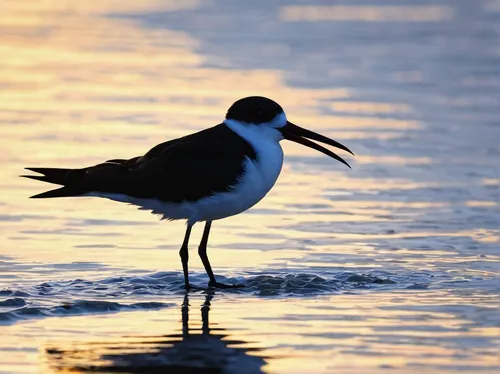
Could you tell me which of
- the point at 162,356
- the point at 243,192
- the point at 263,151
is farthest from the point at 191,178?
the point at 162,356

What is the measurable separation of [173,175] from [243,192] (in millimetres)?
485

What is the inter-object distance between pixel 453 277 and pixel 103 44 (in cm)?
1066

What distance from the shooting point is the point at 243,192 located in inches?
380

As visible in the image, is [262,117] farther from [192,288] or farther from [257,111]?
[192,288]

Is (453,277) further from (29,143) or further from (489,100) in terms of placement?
(489,100)

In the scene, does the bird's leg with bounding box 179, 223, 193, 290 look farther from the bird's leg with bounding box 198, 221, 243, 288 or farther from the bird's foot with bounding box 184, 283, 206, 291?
the bird's leg with bounding box 198, 221, 243, 288

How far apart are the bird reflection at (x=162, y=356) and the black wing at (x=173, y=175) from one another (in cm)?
173

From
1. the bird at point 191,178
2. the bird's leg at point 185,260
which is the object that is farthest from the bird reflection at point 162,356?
the bird at point 191,178

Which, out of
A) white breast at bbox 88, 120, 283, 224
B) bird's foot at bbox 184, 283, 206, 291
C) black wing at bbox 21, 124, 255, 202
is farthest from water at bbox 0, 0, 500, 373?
black wing at bbox 21, 124, 255, 202

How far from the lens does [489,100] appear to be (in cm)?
1584

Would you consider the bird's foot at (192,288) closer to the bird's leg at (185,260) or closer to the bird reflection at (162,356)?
the bird's leg at (185,260)

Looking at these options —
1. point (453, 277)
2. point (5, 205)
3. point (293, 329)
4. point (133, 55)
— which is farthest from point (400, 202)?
point (133, 55)

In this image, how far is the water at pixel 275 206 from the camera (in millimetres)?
7949

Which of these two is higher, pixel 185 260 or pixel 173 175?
pixel 173 175
